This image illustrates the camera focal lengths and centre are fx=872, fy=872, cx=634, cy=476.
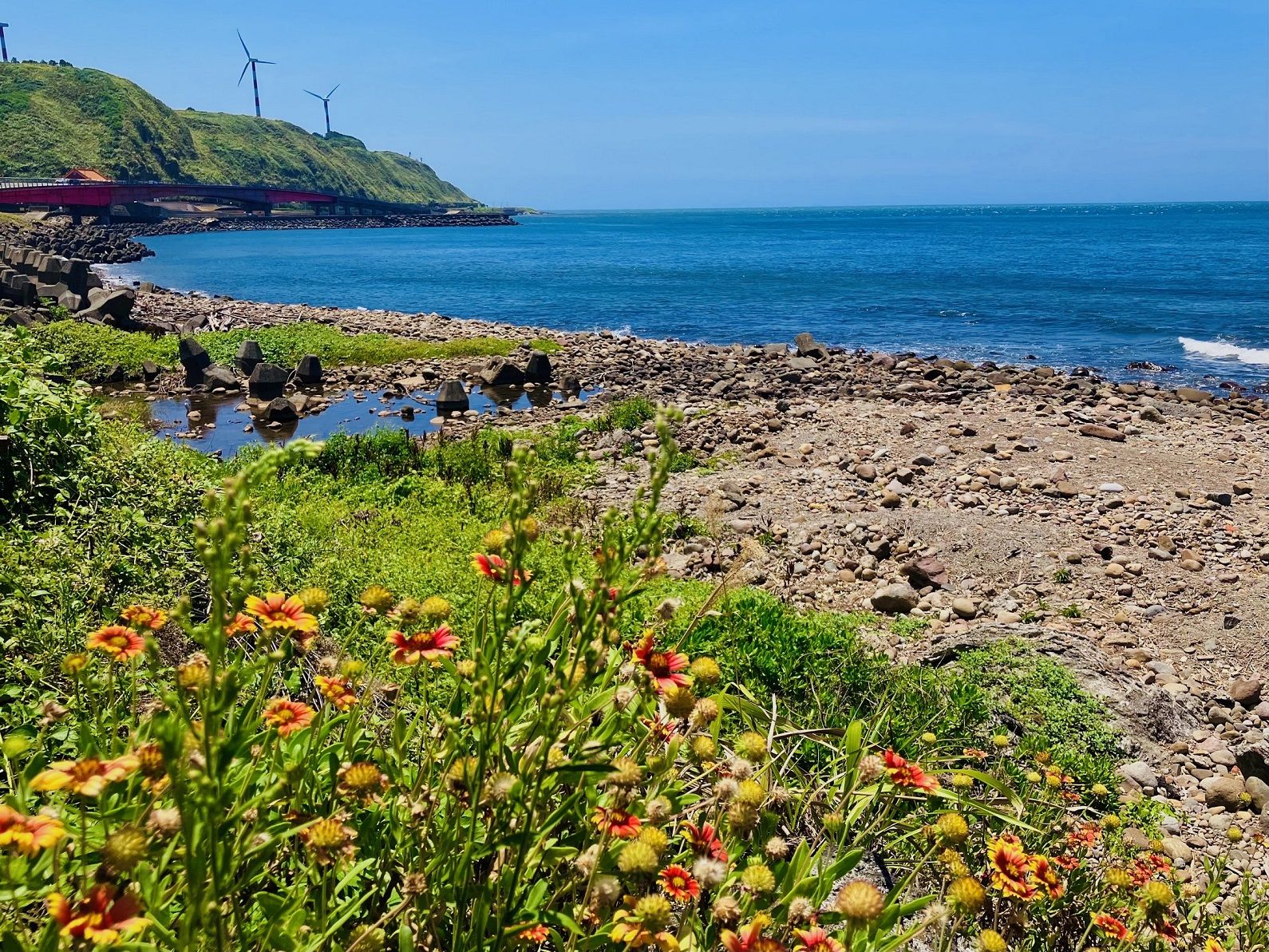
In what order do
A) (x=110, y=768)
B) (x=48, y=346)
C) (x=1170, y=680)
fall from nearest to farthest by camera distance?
(x=110, y=768) → (x=1170, y=680) → (x=48, y=346)

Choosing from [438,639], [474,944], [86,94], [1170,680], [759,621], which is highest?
[86,94]

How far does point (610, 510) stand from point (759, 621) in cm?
355

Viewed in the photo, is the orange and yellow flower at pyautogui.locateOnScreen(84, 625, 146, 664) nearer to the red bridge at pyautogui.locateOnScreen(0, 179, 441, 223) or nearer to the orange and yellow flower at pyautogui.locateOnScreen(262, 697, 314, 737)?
the orange and yellow flower at pyautogui.locateOnScreen(262, 697, 314, 737)

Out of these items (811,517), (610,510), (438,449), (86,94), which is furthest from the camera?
(86,94)

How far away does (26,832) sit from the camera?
1.25m

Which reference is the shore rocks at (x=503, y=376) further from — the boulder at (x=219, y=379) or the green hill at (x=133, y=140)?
the green hill at (x=133, y=140)

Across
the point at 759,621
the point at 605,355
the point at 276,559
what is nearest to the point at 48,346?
the point at 605,355

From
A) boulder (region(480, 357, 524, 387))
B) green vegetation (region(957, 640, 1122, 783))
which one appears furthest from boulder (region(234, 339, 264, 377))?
green vegetation (region(957, 640, 1122, 783))

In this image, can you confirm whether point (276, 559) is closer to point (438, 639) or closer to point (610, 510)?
point (438, 639)

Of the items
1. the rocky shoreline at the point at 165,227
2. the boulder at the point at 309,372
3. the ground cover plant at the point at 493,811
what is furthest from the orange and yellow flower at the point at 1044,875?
the rocky shoreline at the point at 165,227

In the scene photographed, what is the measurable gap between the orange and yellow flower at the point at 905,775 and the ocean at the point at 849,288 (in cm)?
1998

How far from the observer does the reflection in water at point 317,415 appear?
12.9m

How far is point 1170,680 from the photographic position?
17.9ft

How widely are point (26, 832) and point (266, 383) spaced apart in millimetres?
14970
